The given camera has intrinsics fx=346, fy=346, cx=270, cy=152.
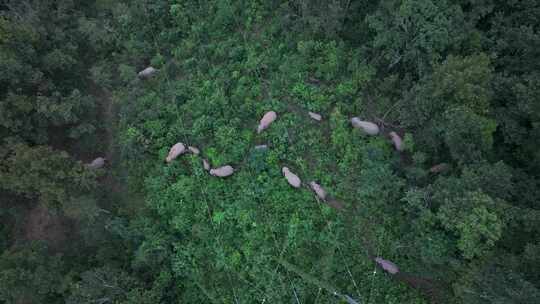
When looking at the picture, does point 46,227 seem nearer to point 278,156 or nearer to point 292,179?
point 278,156

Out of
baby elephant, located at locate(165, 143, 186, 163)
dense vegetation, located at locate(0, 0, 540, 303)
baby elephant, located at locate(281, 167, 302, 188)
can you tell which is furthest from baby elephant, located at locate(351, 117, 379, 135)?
baby elephant, located at locate(165, 143, 186, 163)

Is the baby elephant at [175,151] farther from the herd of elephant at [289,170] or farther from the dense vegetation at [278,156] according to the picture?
the dense vegetation at [278,156]

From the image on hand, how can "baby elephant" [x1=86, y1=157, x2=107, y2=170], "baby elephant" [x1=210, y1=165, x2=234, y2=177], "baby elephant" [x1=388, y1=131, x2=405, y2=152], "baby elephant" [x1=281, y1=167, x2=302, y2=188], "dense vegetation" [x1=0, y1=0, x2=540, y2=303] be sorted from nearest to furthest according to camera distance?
"dense vegetation" [x1=0, y1=0, x2=540, y2=303]
"baby elephant" [x1=281, y1=167, x2=302, y2=188]
"baby elephant" [x1=388, y1=131, x2=405, y2=152]
"baby elephant" [x1=210, y1=165, x2=234, y2=177]
"baby elephant" [x1=86, y1=157, x2=107, y2=170]

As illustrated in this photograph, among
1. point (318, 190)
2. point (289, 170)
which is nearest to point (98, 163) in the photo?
point (289, 170)

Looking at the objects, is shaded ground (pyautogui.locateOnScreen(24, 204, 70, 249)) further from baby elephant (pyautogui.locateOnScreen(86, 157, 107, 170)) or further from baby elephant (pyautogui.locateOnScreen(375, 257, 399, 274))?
baby elephant (pyautogui.locateOnScreen(375, 257, 399, 274))

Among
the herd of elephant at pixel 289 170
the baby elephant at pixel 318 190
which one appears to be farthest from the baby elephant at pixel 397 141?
the baby elephant at pixel 318 190

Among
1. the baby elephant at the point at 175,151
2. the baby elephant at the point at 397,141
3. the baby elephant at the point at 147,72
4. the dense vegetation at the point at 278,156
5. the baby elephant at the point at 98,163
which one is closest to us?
the dense vegetation at the point at 278,156

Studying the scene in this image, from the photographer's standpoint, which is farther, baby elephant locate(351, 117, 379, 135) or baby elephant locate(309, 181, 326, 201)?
baby elephant locate(351, 117, 379, 135)

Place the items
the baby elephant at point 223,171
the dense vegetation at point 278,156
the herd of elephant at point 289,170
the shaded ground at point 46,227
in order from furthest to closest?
the shaded ground at point 46,227, the baby elephant at point 223,171, the herd of elephant at point 289,170, the dense vegetation at point 278,156

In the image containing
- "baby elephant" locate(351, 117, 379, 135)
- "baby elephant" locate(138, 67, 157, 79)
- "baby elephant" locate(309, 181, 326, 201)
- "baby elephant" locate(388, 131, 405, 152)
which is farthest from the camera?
"baby elephant" locate(138, 67, 157, 79)

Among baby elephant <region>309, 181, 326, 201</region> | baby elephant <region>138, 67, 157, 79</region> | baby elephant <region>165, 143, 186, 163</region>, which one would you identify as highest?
baby elephant <region>138, 67, 157, 79</region>
